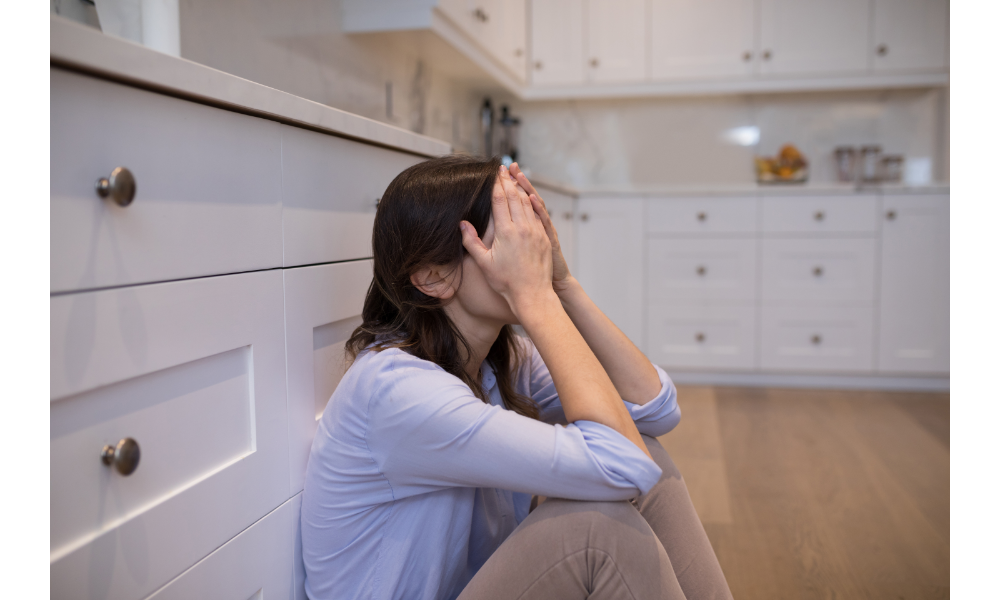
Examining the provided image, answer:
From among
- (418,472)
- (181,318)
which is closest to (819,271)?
(418,472)

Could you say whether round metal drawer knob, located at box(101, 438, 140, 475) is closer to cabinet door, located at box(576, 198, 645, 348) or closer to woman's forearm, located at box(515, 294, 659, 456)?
woman's forearm, located at box(515, 294, 659, 456)

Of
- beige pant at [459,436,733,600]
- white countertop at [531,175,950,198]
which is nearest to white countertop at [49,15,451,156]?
beige pant at [459,436,733,600]

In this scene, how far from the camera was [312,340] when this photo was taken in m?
0.94

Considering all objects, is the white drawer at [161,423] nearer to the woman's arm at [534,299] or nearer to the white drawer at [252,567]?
the white drawer at [252,567]

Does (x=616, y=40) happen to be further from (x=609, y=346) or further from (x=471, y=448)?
(x=471, y=448)

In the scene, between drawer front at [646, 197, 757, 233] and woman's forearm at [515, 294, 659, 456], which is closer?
woman's forearm at [515, 294, 659, 456]

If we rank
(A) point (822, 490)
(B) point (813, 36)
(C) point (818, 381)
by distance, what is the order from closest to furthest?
(A) point (822, 490) → (C) point (818, 381) → (B) point (813, 36)

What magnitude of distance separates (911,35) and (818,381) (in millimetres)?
1681

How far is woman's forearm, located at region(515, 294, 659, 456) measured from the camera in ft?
2.65

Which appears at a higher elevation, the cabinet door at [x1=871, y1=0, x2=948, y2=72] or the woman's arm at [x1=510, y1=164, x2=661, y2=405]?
the cabinet door at [x1=871, y1=0, x2=948, y2=72]

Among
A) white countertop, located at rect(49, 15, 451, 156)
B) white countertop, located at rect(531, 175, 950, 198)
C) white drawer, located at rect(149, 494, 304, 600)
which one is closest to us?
white countertop, located at rect(49, 15, 451, 156)
